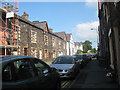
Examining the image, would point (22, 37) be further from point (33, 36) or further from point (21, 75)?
point (21, 75)

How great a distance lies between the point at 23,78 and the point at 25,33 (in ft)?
54.5

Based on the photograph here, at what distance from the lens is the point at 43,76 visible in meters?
4.38

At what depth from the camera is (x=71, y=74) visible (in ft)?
28.2

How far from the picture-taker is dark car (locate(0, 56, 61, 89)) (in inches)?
121

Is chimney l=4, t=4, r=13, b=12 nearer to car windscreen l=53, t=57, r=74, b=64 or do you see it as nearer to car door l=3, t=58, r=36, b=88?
car windscreen l=53, t=57, r=74, b=64

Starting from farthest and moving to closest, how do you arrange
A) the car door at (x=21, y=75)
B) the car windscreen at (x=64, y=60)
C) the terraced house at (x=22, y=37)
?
the terraced house at (x=22, y=37)
the car windscreen at (x=64, y=60)
the car door at (x=21, y=75)

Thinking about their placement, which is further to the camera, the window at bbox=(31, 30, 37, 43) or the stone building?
the window at bbox=(31, 30, 37, 43)

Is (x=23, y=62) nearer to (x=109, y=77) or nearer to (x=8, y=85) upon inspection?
(x=8, y=85)

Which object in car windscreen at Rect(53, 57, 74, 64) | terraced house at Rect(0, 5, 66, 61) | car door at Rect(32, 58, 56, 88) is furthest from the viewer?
Result: terraced house at Rect(0, 5, 66, 61)

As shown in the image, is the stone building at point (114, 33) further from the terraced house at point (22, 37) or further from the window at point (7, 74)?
the terraced house at point (22, 37)

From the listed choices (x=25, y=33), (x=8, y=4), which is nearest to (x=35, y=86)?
(x=8, y=4)

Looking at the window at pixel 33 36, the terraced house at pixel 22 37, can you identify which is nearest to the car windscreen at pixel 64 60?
the terraced house at pixel 22 37

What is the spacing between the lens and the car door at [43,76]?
4.18 meters

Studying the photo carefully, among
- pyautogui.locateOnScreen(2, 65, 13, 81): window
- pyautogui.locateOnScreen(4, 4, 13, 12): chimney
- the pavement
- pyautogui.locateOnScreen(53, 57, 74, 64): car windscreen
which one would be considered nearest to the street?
the pavement
